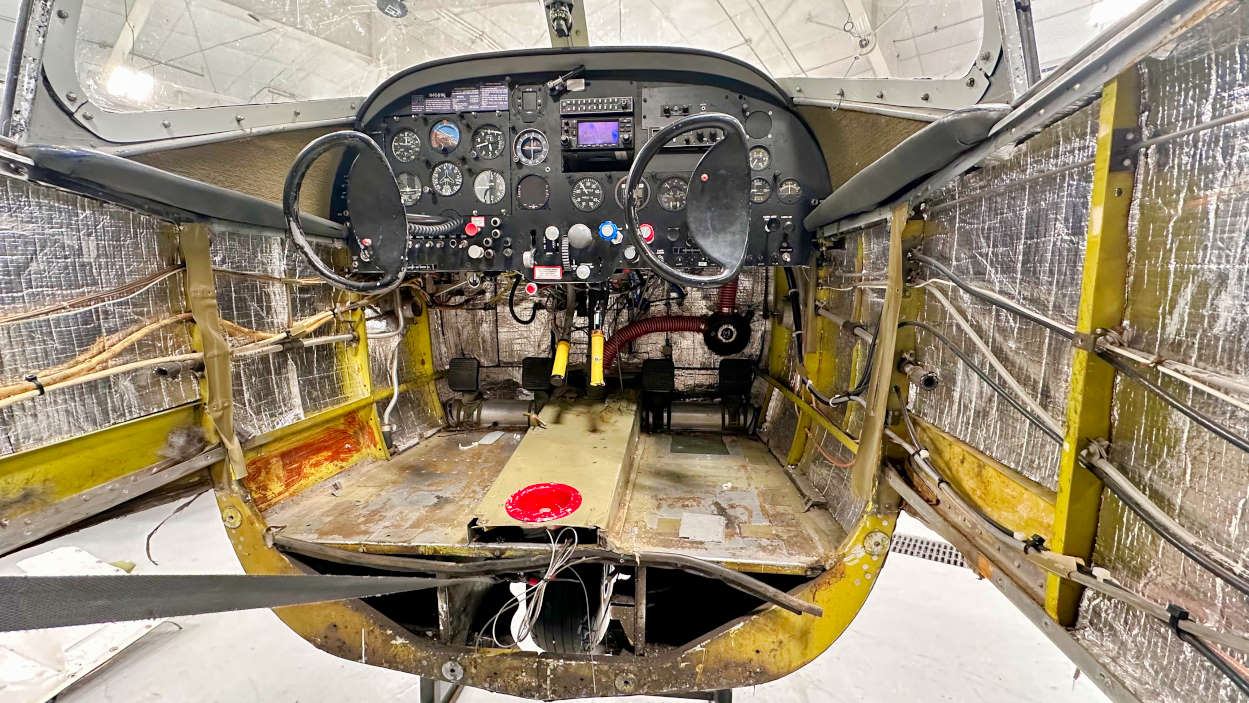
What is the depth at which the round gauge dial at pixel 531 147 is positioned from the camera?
221 cm

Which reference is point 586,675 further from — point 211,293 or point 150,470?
point 211,293

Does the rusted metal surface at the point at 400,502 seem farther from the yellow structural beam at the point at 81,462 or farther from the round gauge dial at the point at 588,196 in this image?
the round gauge dial at the point at 588,196

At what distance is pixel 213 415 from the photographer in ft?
4.48

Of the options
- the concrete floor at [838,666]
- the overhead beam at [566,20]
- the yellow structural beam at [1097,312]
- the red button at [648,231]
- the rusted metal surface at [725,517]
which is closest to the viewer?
the yellow structural beam at [1097,312]

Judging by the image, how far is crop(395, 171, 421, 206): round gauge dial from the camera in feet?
7.44

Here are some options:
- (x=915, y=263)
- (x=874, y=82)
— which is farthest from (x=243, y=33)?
(x=915, y=263)

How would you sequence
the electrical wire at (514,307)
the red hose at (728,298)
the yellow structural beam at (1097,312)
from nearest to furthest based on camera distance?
1. the yellow structural beam at (1097,312)
2. the red hose at (728,298)
3. the electrical wire at (514,307)

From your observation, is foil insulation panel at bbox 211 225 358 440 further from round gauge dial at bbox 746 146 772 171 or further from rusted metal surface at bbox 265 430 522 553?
round gauge dial at bbox 746 146 772 171

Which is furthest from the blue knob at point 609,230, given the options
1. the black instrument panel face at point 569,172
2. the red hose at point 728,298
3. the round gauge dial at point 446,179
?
the red hose at point 728,298

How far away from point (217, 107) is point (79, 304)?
3.03ft

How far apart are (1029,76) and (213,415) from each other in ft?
8.09

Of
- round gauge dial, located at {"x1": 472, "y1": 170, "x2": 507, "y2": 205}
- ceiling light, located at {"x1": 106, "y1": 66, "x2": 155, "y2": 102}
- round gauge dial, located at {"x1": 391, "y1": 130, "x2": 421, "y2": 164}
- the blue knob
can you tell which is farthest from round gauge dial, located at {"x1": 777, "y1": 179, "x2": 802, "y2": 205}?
ceiling light, located at {"x1": 106, "y1": 66, "x2": 155, "y2": 102}

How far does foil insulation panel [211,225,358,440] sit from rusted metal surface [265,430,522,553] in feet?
1.07

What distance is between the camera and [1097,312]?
0.71 metres
